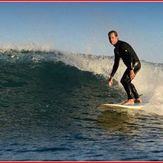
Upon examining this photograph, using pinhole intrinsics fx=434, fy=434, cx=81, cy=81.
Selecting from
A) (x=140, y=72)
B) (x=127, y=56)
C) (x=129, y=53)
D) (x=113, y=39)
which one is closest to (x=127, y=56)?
(x=127, y=56)

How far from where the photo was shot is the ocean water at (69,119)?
26.6 ft

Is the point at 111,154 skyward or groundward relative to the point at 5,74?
groundward

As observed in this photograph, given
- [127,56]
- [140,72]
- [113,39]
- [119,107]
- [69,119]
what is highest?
[113,39]

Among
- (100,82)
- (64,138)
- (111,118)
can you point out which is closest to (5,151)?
(64,138)

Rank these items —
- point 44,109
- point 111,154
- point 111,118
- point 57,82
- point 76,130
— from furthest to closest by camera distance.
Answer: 1. point 57,82
2. point 44,109
3. point 111,118
4. point 76,130
5. point 111,154

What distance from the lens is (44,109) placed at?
1287 cm

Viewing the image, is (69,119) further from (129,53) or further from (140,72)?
(140,72)

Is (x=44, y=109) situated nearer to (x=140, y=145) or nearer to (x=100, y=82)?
(x=140, y=145)

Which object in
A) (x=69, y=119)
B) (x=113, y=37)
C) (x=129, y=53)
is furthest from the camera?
(x=129, y=53)

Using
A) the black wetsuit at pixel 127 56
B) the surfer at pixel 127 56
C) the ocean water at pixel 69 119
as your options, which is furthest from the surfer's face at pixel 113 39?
the ocean water at pixel 69 119

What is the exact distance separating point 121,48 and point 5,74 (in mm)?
7172

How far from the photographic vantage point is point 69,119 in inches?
458

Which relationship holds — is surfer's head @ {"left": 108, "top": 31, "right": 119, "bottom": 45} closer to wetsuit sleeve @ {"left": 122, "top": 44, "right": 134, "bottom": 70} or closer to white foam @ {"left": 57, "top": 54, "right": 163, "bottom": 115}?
wetsuit sleeve @ {"left": 122, "top": 44, "right": 134, "bottom": 70}

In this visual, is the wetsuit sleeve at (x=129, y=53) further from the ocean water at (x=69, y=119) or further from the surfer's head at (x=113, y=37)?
the ocean water at (x=69, y=119)
